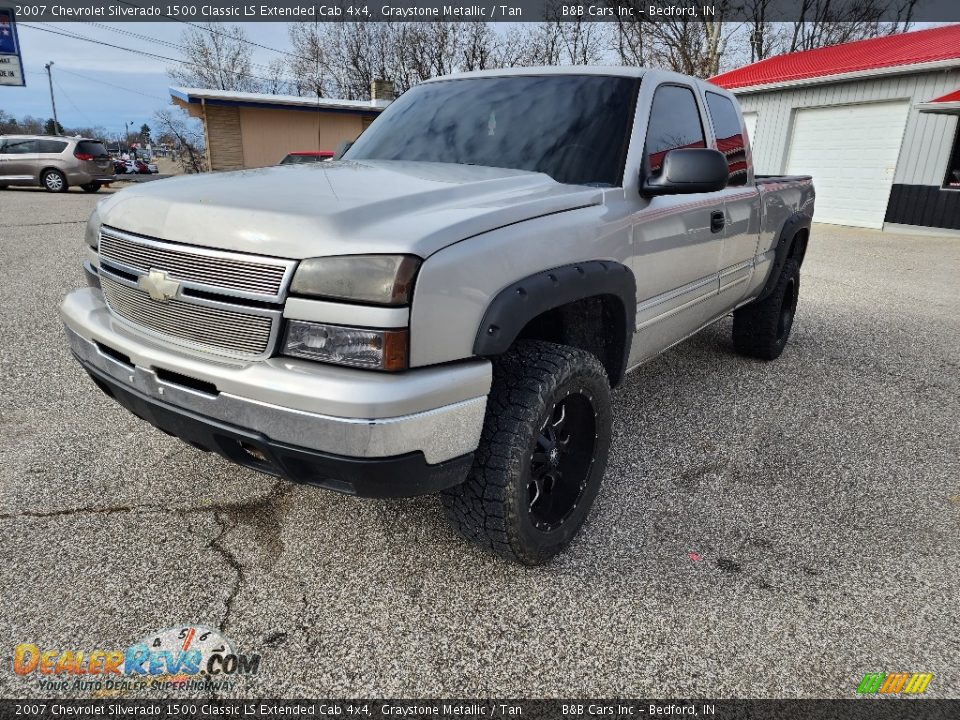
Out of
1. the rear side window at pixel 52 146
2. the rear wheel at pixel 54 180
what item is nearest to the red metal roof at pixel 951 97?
the rear side window at pixel 52 146

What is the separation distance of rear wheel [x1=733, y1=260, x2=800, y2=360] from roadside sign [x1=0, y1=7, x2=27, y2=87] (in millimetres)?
35238

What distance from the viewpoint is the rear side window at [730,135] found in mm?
3701

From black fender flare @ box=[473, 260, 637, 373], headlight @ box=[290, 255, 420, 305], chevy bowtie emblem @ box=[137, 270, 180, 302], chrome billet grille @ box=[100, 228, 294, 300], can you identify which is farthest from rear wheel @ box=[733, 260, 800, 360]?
chevy bowtie emblem @ box=[137, 270, 180, 302]

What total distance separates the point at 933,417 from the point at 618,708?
3257 mm

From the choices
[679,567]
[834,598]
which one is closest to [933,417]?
[834,598]

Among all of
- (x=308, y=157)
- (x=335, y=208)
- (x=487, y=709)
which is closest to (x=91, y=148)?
(x=308, y=157)

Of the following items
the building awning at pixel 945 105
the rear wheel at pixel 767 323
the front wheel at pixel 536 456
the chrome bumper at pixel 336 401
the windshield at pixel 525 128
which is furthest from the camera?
the building awning at pixel 945 105

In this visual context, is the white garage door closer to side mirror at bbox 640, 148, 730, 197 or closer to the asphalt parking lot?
the asphalt parking lot

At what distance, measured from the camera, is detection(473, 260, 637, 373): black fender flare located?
6.24 feet

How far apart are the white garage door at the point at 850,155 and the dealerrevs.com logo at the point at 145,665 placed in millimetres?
16465

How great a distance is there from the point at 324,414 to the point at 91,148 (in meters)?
21.2

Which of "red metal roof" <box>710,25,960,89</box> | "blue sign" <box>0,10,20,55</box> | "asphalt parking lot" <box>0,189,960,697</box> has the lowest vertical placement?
"asphalt parking lot" <box>0,189,960,697</box>

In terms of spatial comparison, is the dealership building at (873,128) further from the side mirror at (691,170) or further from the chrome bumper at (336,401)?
the chrome bumper at (336,401)

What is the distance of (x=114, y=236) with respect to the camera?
86.3 inches
